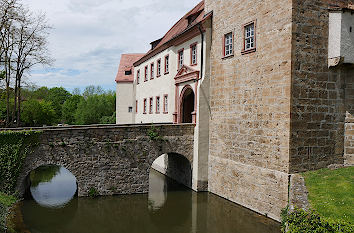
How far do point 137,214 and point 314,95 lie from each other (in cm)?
791

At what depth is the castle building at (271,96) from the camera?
11.6 metres

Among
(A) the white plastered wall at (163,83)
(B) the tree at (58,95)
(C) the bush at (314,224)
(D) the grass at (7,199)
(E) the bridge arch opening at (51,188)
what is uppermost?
(B) the tree at (58,95)

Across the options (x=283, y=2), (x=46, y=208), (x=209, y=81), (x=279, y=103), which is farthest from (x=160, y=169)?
(x=283, y=2)

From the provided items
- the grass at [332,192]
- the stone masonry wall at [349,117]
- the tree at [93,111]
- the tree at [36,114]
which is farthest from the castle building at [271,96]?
the tree at [93,111]

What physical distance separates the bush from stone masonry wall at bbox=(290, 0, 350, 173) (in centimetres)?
310

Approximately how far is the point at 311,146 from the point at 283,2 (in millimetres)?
5122

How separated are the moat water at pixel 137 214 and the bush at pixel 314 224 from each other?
2.60m

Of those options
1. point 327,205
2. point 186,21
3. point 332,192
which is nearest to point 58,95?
point 186,21

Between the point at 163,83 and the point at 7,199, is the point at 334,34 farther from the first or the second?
the point at 7,199

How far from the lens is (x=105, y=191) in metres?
15.3

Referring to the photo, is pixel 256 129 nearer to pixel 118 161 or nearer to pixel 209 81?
pixel 209 81

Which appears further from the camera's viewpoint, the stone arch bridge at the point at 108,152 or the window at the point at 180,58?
the window at the point at 180,58

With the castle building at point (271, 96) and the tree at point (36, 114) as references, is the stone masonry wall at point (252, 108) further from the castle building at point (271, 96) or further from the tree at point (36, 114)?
the tree at point (36, 114)

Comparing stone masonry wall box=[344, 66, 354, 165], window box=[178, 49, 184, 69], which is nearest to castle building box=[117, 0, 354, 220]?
stone masonry wall box=[344, 66, 354, 165]
